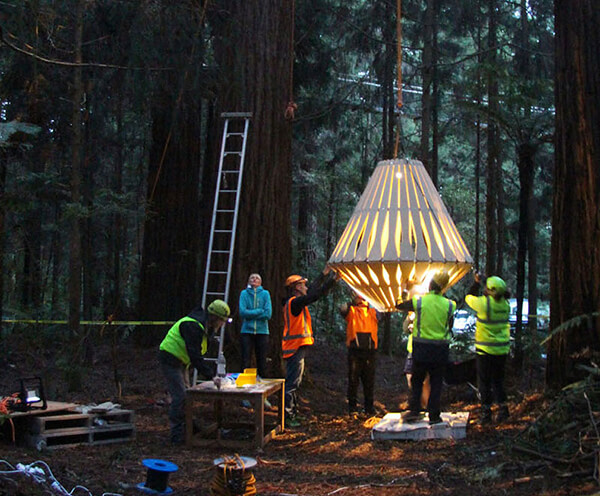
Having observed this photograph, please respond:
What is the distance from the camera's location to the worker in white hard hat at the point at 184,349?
23.0 ft

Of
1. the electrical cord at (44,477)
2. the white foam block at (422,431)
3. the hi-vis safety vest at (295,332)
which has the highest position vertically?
the hi-vis safety vest at (295,332)

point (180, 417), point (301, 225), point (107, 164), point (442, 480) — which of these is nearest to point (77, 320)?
point (180, 417)

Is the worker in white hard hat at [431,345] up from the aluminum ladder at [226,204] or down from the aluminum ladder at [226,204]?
down

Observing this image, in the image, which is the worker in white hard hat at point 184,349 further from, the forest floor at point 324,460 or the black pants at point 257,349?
the black pants at point 257,349

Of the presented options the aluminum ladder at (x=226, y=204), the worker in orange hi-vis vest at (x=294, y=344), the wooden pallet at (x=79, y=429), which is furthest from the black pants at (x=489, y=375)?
the wooden pallet at (x=79, y=429)

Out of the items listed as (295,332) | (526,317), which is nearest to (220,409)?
(295,332)

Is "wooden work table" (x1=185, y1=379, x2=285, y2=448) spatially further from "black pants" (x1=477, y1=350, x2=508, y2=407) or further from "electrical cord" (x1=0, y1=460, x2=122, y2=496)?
"black pants" (x1=477, y1=350, x2=508, y2=407)

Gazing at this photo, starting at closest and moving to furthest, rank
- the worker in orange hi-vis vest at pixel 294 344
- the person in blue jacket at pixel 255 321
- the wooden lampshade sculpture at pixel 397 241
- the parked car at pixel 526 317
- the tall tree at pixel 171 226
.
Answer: the wooden lampshade sculpture at pixel 397 241 < the worker in orange hi-vis vest at pixel 294 344 < the person in blue jacket at pixel 255 321 < the parked car at pixel 526 317 < the tall tree at pixel 171 226

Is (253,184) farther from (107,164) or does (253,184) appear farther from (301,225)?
(107,164)

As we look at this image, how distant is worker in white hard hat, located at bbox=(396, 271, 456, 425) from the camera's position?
289 inches

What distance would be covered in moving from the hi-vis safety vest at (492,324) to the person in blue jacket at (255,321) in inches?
92.8

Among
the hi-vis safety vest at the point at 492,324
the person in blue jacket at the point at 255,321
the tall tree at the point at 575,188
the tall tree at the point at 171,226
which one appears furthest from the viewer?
the tall tree at the point at 171,226

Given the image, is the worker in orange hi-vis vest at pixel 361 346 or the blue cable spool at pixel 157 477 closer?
the blue cable spool at pixel 157 477

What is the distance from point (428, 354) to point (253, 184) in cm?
351
